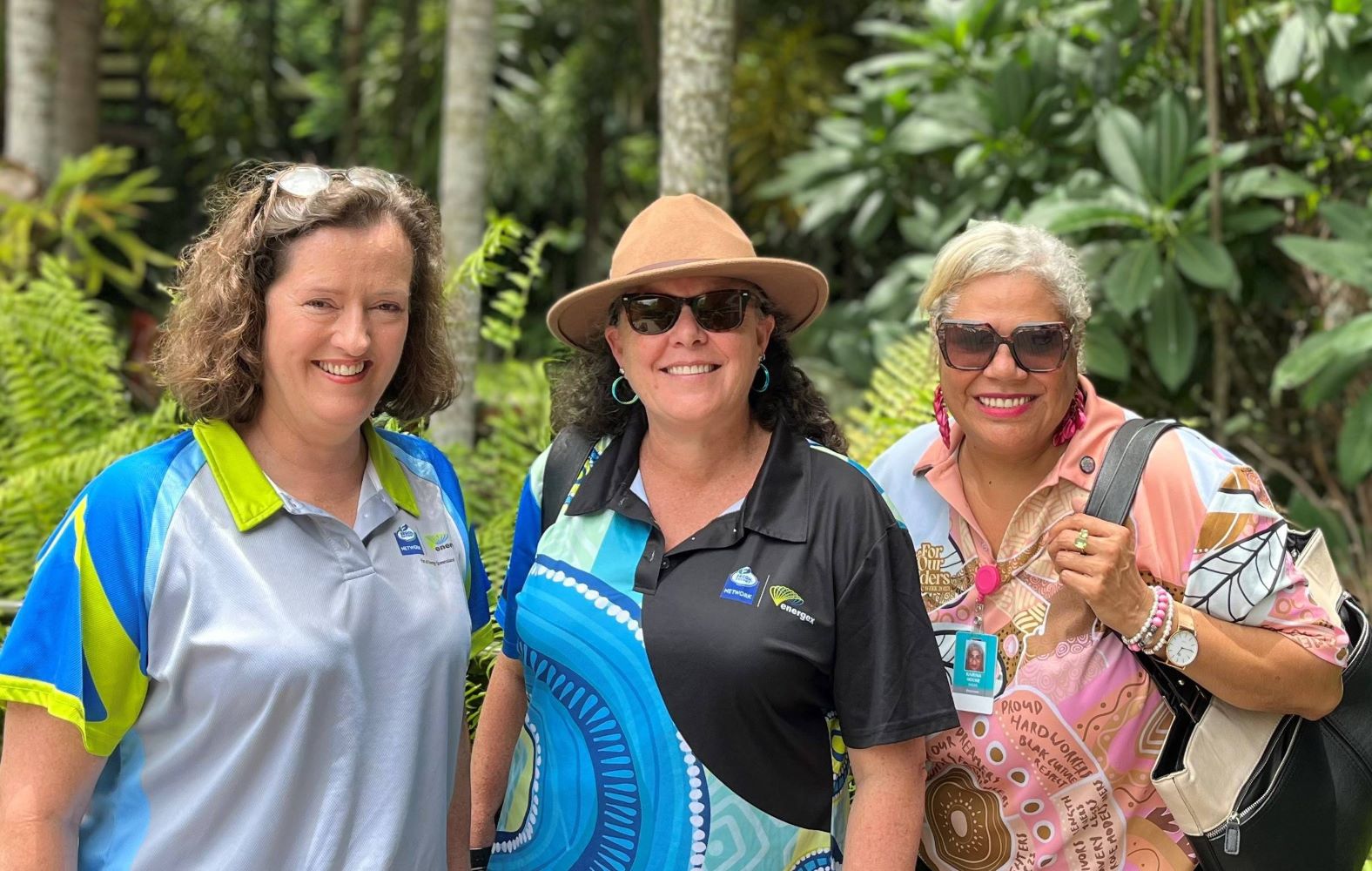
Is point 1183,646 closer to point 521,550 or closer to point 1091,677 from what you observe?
point 1091,677

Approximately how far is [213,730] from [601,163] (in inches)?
434

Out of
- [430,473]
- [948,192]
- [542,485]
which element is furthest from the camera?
[948,192]

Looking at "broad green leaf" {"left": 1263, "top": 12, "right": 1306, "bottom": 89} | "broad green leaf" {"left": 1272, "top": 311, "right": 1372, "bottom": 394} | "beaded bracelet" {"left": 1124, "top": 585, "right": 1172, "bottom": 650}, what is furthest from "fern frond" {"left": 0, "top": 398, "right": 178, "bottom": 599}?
"broad green leaf" {"left": 1263, "top": 12, "right": 1306, "bottom": 89}

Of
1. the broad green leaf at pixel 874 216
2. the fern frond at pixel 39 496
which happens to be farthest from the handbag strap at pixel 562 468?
Result: the broad green leaf at pixel 874 216

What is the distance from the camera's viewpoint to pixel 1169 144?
5.68m

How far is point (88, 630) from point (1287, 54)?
18.8 feet

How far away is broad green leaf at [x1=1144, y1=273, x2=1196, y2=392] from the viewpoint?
18.5 feet

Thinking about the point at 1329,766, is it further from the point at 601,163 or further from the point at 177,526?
the point at 601,163

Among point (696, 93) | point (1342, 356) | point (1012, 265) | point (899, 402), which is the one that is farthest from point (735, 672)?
point (1342, 356)

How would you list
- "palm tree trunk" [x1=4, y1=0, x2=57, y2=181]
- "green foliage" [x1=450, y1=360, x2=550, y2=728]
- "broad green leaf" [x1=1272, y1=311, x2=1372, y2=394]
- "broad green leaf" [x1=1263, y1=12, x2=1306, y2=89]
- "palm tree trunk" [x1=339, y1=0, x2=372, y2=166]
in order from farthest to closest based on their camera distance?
1. "palm tree trunk" [x1=339, y1=0, x2=372, y2=166]
2. "palm tree trunk" [x1=4, y1=0, x2=57, y2=181]
3. "broad green leaf" [x1=1263, y1=12, x2=1306, y2=89]
4. "broad green leaf" [x1=1272, y1=311, x2=1372, y2=394]
5. "green foliage" [x1=450, y1=360, x2=550, y2=728]

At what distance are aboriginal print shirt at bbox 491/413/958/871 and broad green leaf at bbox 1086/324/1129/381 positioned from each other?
3.51 m

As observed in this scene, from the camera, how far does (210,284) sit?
2.16m

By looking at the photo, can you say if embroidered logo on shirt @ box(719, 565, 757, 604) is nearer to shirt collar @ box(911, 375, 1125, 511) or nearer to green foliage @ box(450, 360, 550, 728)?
shirt collar @ box(911, 375, 1125, 511)

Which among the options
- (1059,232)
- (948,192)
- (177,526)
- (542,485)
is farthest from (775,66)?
(177,526)
